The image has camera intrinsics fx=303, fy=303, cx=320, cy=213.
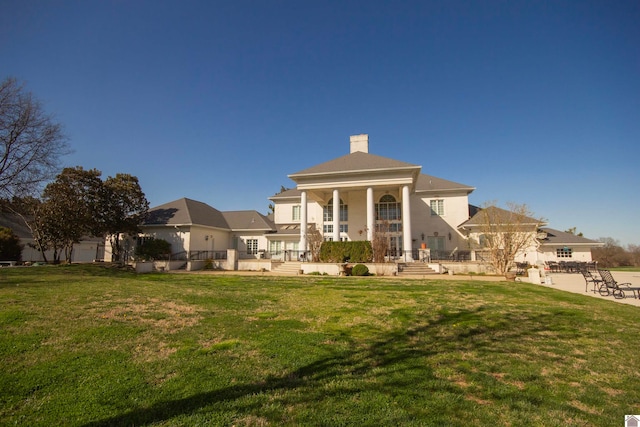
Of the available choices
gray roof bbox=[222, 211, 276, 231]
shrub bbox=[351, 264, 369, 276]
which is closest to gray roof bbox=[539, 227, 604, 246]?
shrub bbox=[351, 264, 369, 276]

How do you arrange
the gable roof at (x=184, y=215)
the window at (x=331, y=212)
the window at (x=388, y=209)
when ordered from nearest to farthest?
the gable roof at (x=184, y=215) < the window at (x=388, y=209) < the window at (x=331, y=212)

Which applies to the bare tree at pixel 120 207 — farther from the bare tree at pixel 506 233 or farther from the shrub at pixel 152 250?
the bare tree at pixel 506 233

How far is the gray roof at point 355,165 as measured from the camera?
2475 cm

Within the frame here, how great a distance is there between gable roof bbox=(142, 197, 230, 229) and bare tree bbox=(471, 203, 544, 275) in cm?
2386

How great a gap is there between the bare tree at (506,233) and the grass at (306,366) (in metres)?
11.3

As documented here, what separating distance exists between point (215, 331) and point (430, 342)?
388cm

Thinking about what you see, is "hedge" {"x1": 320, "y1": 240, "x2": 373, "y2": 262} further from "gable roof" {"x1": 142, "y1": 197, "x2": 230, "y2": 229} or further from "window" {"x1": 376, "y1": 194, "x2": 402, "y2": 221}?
"gable roof" {"x1": 142, "y1": 197, "x2": 230, "y2": 229}

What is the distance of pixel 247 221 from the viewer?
3441 centimetres

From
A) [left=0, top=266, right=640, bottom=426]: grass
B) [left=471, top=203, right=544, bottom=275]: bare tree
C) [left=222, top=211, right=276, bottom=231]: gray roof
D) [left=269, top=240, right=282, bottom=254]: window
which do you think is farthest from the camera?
[left=222, top=211, right=276, bottom=231]: gray roof

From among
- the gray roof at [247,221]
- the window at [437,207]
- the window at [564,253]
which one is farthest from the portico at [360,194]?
the window at [564,253]

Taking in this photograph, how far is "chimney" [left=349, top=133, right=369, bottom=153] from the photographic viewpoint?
107 ft

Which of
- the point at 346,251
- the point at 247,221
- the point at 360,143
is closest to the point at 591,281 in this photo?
the point at 346,251

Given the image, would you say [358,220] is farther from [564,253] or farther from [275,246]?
[564,253]

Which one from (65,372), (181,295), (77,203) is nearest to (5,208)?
(77,203)
